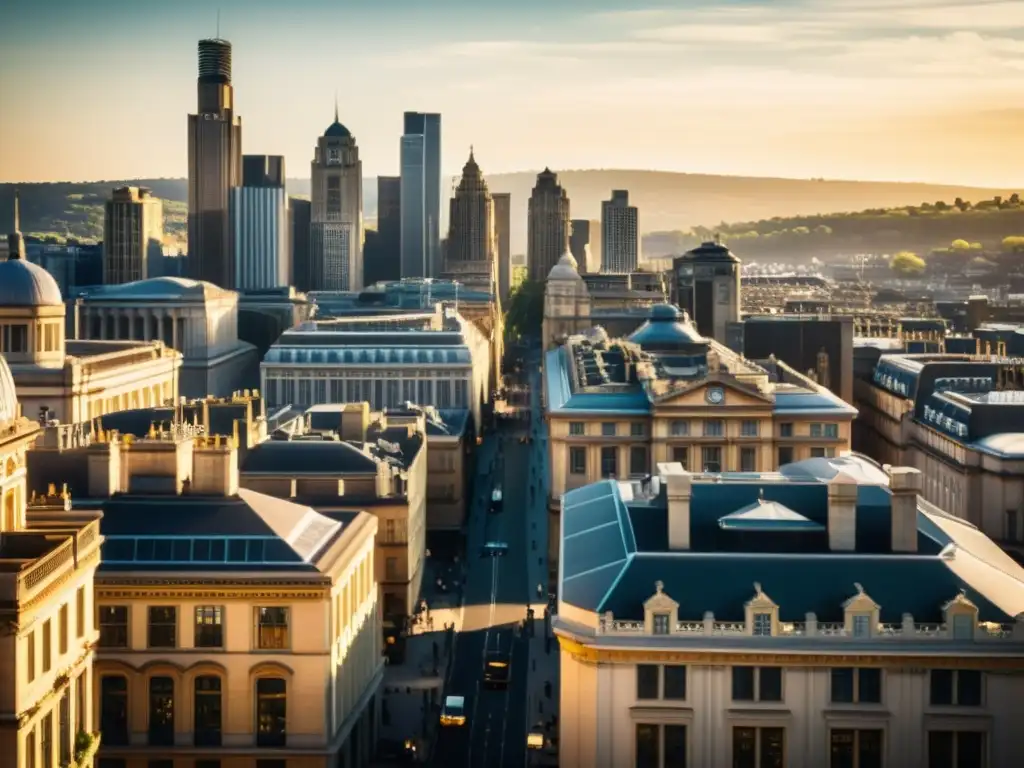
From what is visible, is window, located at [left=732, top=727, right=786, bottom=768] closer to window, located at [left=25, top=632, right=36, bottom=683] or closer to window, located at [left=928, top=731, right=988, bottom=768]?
window, located at [left=928, top=731, right=988, bottom=768]

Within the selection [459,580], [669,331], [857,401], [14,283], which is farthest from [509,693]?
[857,401]

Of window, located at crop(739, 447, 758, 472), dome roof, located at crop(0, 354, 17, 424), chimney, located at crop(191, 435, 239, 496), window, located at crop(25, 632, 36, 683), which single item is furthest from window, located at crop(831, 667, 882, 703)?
window, located at crop(739, 447, 758, 472)

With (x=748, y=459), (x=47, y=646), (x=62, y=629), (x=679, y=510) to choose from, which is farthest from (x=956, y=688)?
(x=748, y=459)

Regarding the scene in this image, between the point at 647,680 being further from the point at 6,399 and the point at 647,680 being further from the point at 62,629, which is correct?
the point at 6,399

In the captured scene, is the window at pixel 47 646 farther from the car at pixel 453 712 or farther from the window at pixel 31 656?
the car at pixel 453 712

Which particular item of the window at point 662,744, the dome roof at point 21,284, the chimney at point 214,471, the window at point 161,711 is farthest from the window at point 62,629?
the dome roof at point 21,284

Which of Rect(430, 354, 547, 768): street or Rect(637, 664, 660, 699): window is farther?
Rect(430, 354, 547, 768): street
